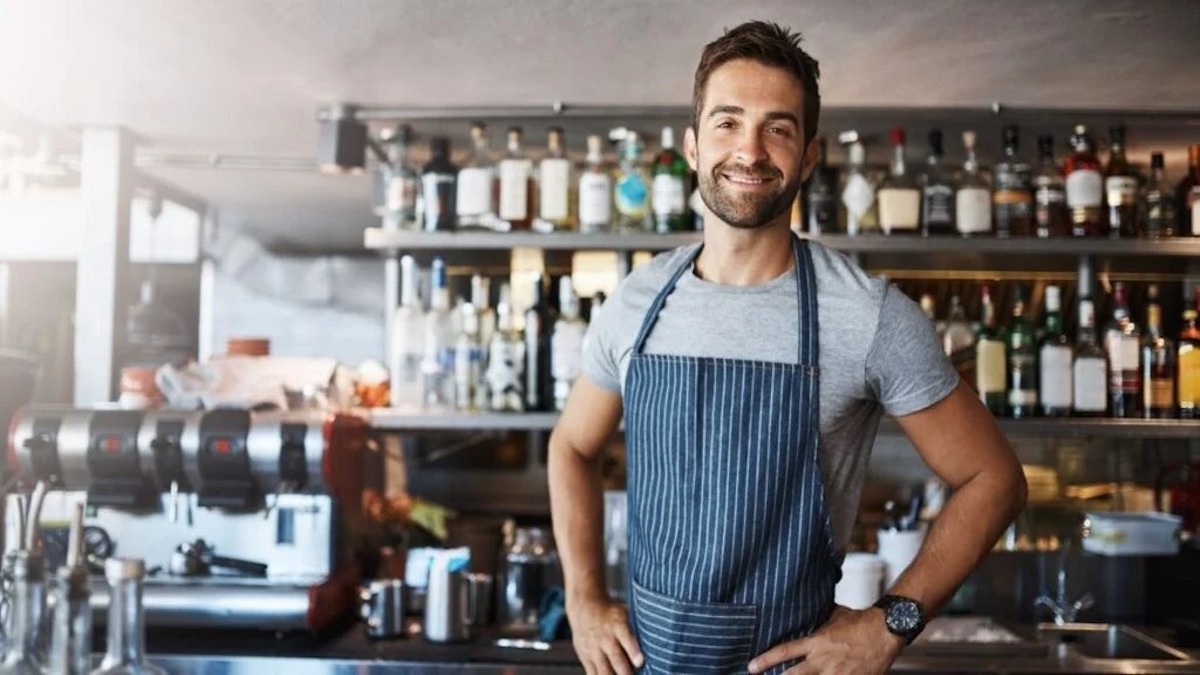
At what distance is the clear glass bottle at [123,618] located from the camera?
854 millimetres

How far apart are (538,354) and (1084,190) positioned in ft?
4.78

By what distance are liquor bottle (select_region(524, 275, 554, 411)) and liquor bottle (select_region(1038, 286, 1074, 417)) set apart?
49.6 inches

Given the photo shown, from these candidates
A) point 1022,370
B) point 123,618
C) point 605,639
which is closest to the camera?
point 123,618

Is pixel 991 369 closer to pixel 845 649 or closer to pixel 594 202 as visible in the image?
pixel 594 202

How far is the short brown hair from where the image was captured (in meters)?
1.39

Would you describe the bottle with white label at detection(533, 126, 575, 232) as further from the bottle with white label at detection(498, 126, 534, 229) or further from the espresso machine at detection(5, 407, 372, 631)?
the espresso machine at detection(5, 407, 372, 631)

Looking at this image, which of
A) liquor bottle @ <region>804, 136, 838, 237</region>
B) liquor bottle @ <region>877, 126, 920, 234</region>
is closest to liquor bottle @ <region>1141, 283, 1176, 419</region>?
liquor bottle @ <region>877, 126, 920, 234</region>

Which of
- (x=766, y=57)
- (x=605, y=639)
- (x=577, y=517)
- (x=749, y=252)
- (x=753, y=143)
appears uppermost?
(x=766, y=57)

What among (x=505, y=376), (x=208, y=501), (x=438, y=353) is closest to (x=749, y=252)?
(x=505, y=376)

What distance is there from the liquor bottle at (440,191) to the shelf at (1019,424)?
0.48m

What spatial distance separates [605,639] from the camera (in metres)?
1.46

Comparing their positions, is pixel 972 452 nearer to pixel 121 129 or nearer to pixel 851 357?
pixel 851 357

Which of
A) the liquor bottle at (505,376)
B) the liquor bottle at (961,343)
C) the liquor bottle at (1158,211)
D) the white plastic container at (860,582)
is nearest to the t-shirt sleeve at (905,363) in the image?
the white plastic container at (860,582)

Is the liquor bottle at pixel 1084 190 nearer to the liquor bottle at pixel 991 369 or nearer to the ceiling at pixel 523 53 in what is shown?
the ceiling at pixel 523 53
